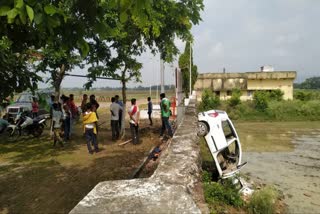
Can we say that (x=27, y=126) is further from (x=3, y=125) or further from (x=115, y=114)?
(x=115, y=114)

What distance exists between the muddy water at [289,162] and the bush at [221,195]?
2.36m

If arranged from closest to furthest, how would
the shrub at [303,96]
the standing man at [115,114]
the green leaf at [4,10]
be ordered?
the green leaf at [4,10] < the standing man at [115,114] < the shrub at [303,96]

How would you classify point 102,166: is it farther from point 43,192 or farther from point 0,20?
point 0,20

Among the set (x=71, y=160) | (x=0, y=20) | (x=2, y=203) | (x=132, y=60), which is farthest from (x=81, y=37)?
(x=132, y=60)

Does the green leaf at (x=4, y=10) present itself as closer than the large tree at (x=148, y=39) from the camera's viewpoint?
Yes

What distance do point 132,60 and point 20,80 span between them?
702 cm

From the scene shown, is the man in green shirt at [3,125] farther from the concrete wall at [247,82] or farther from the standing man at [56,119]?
the concrete wall at [247,82]

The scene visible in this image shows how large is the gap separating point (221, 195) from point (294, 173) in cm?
651

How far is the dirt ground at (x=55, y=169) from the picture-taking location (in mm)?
6215

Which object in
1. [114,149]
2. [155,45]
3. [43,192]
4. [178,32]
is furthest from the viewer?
[155,45]

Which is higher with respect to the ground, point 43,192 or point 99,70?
point 99,70

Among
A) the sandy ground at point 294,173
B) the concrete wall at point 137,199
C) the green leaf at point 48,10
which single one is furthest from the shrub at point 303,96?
the green leaf at point 48,10

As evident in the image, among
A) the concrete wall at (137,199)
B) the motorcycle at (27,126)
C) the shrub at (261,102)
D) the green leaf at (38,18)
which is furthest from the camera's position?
the shrub at (261,102)

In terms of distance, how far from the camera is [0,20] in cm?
361
